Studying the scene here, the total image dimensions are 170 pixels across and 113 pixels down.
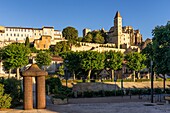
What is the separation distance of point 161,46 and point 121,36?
124131 mm

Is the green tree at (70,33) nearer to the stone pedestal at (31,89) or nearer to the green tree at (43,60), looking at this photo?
the green tree at (43,60)

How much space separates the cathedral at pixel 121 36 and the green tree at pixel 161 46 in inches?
4487

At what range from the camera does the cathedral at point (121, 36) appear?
143738 mm

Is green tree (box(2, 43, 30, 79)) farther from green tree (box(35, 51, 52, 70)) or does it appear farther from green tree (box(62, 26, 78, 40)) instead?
green tree (box(62, 26, 78, 40))

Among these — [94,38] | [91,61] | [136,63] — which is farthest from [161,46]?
[94,38]

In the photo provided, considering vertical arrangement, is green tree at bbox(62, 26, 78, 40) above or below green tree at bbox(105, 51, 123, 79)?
above

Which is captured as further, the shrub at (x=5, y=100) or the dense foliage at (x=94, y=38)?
the dense foliage at (x=94, y=38)

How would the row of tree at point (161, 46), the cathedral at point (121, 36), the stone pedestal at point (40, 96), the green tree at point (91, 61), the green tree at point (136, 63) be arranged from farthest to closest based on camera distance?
1. the cathedral at point (121, 36)
2. the green tree at point (136, 63)
3. the green tree at point (91, 61)
4. the row of tree at point (161, 46)
5. the stone pedestal at point (40, 96)

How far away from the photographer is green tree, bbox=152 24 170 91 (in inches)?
881

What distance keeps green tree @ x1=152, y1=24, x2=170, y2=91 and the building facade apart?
104167 mm

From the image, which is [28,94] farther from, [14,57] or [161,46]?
[14,57]

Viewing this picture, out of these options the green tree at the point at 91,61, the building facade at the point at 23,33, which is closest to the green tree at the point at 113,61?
the green tree at the point at 91,61

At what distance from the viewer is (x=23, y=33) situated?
424 feet

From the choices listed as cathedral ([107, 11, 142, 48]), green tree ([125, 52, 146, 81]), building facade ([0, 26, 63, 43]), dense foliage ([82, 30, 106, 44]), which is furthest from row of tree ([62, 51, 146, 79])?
cathedral ([107, 11, 142, 48])
